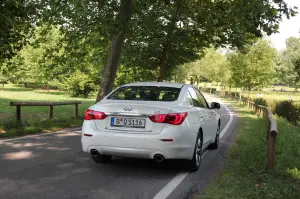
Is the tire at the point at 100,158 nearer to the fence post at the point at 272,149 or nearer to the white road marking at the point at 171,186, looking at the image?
the white road marking at the point at 171,186

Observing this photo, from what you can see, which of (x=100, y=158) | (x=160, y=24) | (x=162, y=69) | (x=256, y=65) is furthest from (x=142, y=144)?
(x=256, y=65)

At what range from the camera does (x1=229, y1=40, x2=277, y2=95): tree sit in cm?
3634

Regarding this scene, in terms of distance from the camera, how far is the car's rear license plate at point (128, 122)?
18.9 feet

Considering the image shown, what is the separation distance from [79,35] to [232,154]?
977cm

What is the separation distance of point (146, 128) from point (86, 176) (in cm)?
124

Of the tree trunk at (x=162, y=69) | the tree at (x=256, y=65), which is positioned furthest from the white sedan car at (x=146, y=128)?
the tree at (x=256, y=65)

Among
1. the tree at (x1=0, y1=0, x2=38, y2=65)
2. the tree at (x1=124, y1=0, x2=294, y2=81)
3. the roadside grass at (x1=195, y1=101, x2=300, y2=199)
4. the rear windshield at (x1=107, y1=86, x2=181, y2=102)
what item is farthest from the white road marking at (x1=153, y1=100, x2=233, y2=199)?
the tree at (x1=124, y1=0, x2=294, y2=81)

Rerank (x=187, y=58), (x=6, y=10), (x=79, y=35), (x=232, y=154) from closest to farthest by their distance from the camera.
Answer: (x=232, y=154), (x=6, y=10), (x=79, y=35), (x=187, y=58)

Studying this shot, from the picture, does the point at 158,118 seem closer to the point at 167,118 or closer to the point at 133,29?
the point at 167,118

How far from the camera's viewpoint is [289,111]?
75.5 feet

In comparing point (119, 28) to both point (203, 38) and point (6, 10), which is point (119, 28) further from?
point (203, 38)

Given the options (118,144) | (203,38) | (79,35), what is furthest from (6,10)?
(203,38)

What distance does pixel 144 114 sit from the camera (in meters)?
5.73

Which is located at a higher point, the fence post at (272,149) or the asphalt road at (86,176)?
the fence post at (272,149)
